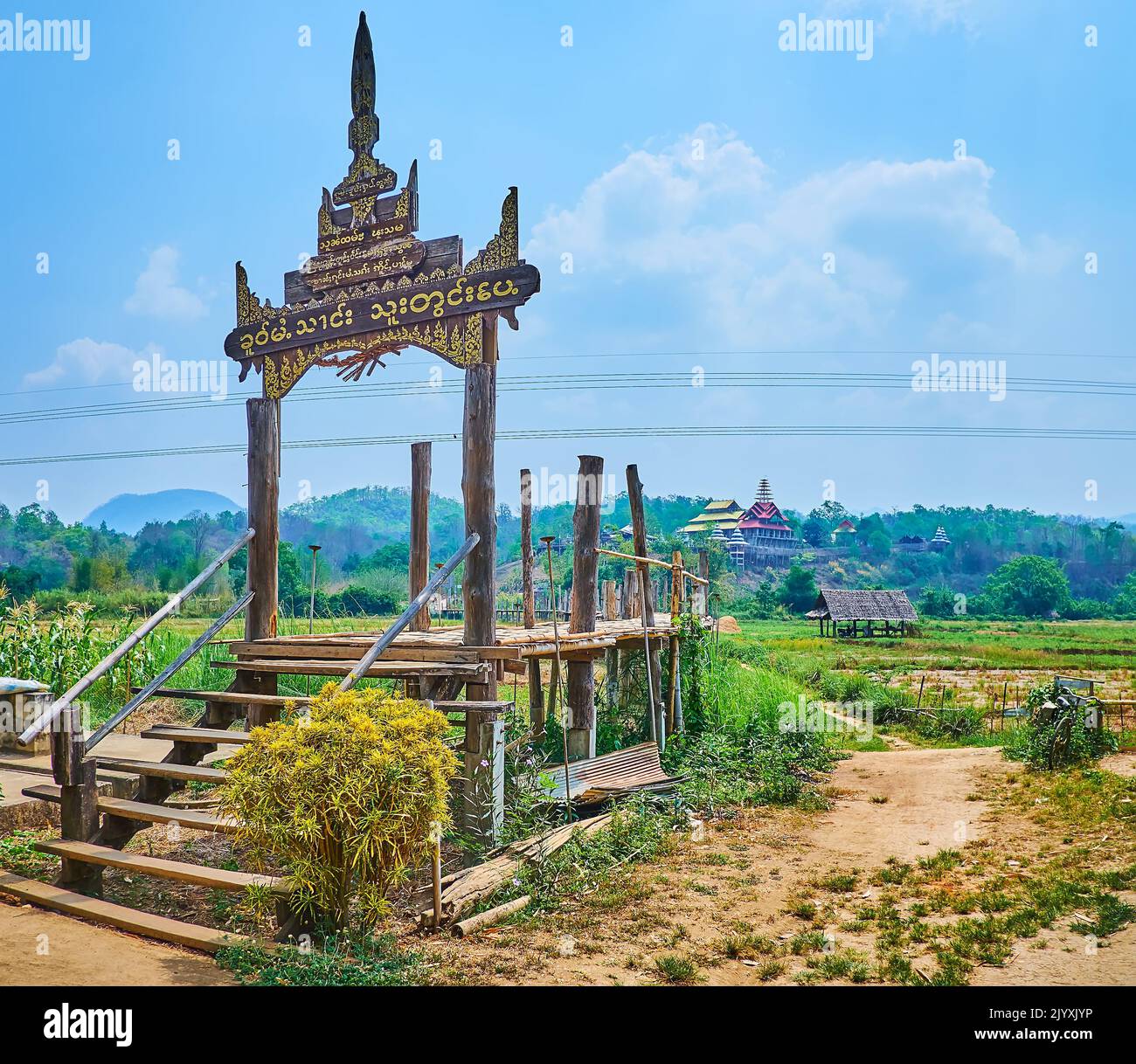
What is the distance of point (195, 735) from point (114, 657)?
0.82 m

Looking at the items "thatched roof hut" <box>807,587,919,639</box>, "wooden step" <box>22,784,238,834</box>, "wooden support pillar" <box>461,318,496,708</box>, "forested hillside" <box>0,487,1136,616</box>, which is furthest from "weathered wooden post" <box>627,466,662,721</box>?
"thatched roof hut" <box>807,587,919,639</box>

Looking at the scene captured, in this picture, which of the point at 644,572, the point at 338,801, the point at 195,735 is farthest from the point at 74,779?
the point at 644,572

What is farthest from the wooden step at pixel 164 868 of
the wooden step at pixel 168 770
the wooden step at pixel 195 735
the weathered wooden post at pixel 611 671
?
the weathered wooden post at pixel 611 671

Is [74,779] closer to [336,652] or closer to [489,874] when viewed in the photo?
[336,652]

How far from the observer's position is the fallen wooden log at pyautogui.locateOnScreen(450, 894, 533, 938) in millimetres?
5137

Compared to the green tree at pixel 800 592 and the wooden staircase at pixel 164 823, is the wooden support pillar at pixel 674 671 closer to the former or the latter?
the wooden staircase at pixel 164 823

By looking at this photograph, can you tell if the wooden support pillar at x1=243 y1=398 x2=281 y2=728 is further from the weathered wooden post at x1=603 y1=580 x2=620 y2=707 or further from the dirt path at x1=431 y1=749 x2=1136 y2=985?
the weathered wooden post at x1=603 y1=580 x2=620 y2=707

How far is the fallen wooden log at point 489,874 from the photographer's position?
5.31 meters

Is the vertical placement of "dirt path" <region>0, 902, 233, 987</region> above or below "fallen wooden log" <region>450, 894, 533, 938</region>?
above

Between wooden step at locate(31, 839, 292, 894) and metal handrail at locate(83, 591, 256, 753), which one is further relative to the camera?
metal handrail at locate(83, 591, 256, 753)

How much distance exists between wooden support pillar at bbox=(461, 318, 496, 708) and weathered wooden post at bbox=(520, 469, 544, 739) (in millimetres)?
3305

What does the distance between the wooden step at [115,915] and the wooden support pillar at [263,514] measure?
8.49ft
